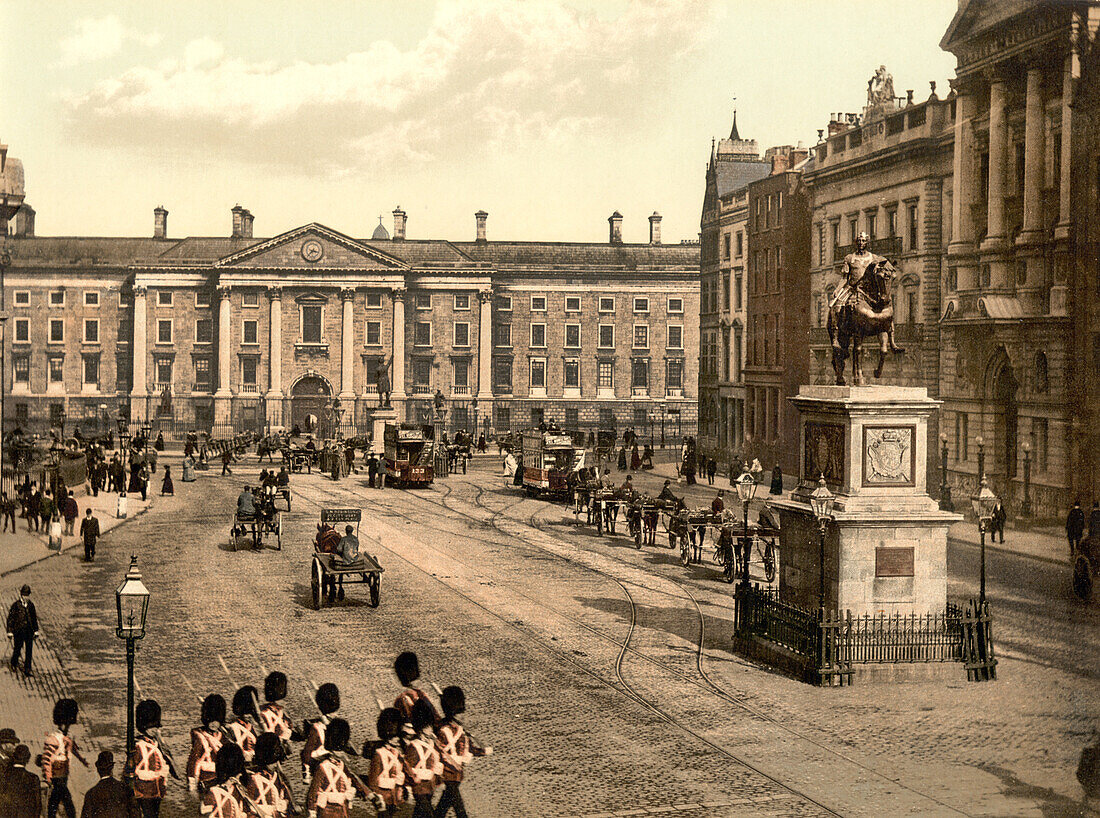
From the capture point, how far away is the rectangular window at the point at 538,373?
81188mm

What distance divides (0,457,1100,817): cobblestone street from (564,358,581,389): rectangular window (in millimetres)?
52317

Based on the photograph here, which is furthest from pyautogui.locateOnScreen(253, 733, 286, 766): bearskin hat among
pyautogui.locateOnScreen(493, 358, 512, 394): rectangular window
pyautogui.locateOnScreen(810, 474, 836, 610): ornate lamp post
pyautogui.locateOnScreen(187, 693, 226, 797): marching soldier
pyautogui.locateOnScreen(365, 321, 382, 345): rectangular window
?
pyautogui.locateOnScreen(493, 358, 512, 394): rectangular window

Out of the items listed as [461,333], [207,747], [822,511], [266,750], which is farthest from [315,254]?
[266,750]

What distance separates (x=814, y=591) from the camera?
1733cm

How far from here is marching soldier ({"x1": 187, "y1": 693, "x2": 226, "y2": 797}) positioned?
418 inches

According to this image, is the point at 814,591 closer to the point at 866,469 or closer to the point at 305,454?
the point at 866,469

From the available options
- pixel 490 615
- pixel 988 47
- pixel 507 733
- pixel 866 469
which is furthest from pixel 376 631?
pixel 988 47

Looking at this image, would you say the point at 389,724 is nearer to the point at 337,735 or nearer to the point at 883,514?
the point at 337,735

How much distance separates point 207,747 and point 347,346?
6796 cm

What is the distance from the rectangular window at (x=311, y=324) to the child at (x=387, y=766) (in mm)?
67657

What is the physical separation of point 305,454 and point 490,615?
32.6 metres

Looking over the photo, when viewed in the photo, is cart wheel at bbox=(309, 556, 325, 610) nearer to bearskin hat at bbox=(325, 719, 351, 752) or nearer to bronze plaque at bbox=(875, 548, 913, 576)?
bronze plaque at bbox=(875, 548, 913, 576)

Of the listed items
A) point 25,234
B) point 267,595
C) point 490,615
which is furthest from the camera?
point 25,234

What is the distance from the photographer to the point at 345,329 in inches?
3071
